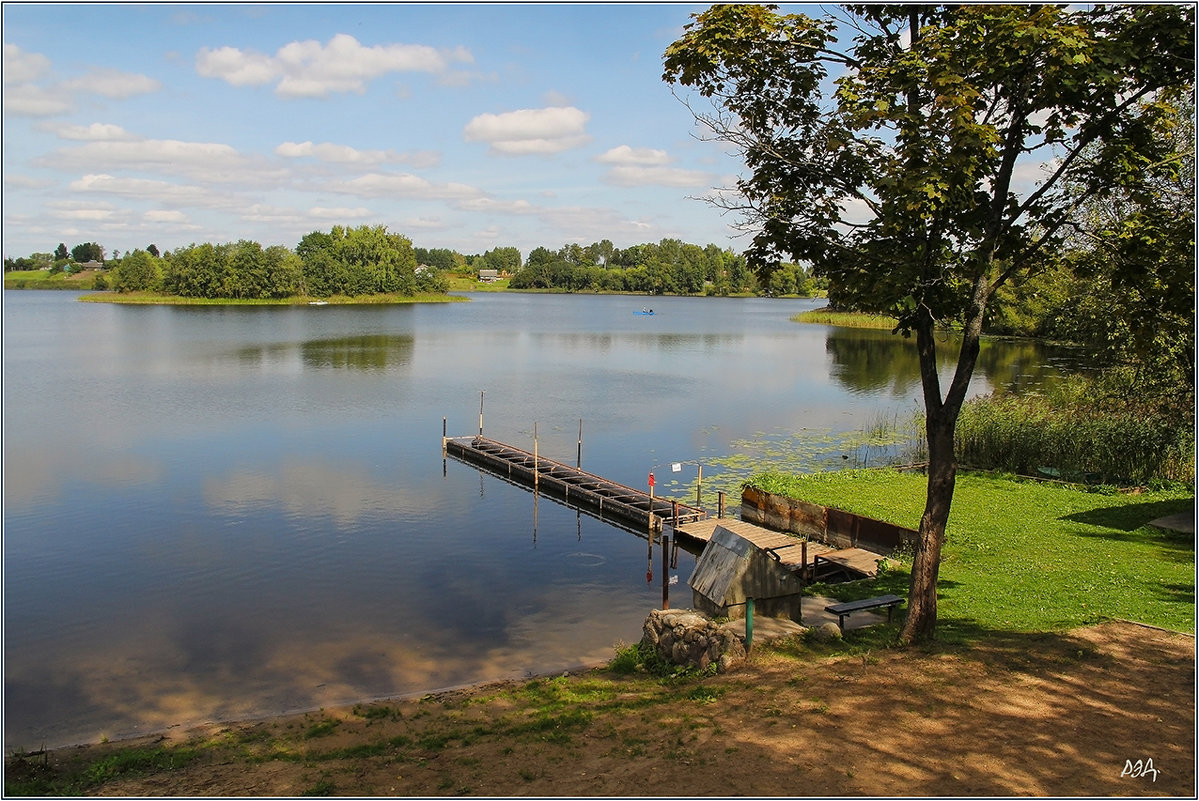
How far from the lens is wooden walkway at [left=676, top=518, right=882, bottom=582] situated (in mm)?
18375

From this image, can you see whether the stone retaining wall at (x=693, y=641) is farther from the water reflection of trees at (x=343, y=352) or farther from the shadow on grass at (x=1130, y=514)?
the water reflection of trees at (x=343, y=352)

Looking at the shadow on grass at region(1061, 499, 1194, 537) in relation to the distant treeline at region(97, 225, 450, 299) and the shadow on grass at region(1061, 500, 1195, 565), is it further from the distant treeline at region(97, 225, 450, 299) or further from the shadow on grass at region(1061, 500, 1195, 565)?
the distant treeline at region(97, 225, 450, 299)

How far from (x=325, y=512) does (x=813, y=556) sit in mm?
13676

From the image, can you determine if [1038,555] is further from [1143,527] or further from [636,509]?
[636,509]

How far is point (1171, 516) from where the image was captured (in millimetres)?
18453

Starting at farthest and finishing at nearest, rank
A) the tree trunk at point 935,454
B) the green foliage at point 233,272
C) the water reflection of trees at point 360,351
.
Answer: the green foliage at point 233,272
the water reflection of trees at point 360,351
the tree trunk at point 935,454

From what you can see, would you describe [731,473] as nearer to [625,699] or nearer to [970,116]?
[625,699]

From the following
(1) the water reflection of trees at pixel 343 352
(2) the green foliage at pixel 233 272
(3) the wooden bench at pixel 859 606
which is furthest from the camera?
(2) the green foliage at pixel 233 272

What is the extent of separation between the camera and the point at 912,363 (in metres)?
62.1

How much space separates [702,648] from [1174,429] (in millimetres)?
18403

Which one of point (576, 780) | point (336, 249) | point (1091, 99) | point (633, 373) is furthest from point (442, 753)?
point (336, 249)

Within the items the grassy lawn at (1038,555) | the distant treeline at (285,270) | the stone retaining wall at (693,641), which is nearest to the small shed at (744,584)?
the stone retaining wall at (693,641)

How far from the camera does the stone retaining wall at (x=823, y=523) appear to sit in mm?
19656

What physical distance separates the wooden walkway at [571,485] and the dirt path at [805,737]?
42.7ft
